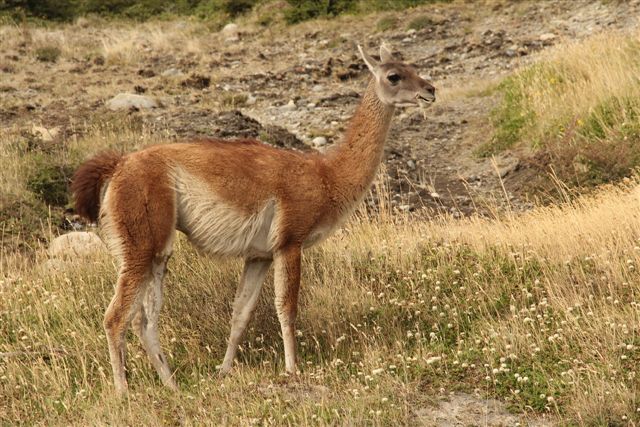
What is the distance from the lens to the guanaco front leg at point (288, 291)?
25.0ft

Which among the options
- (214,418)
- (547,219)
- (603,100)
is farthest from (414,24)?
(214,418)

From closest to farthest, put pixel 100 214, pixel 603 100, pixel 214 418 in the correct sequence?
pixel 214 418 → pixel 100 214 → pixel 603 100

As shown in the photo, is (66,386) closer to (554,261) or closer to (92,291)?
(92,291)

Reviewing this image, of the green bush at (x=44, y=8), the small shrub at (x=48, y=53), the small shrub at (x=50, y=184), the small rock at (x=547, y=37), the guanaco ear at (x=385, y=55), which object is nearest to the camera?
the guanaco ear at (x=385, y=55)

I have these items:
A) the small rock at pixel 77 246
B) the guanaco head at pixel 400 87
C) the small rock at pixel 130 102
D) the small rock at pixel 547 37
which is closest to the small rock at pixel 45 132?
the small rock at pixel 130 102

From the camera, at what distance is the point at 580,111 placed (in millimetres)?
15281

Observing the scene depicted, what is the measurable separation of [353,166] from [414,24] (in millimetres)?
21328

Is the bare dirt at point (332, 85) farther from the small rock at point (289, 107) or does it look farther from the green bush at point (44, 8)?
the green bush at point (44, 8)

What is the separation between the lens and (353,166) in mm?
8000

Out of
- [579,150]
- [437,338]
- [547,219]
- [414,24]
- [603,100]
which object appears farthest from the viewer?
[414,24]

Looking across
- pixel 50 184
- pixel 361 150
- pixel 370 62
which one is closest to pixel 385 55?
pixel 370 62

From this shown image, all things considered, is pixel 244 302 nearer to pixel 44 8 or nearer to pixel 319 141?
pixel 319 141

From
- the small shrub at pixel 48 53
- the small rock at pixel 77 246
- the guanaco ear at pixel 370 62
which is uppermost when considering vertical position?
the guanaco ear at pixel 370 62

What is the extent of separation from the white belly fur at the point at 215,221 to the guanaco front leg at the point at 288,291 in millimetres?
159
